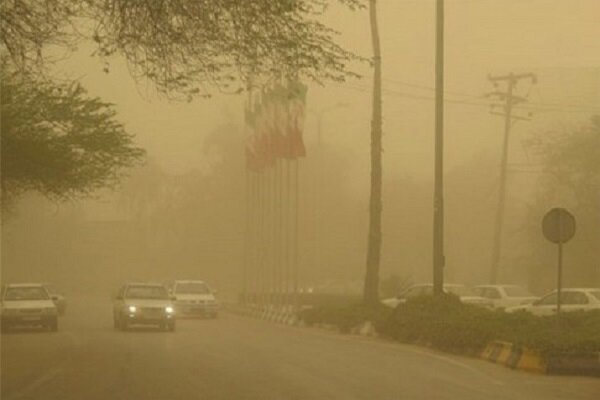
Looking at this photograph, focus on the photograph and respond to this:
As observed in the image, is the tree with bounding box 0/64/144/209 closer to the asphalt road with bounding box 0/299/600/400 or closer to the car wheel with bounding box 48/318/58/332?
the asphalt road with bounding box 0/299/600/400

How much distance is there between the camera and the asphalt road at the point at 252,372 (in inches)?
817

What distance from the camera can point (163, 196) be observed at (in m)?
113

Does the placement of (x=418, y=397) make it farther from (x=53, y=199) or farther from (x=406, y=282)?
(x=406, y=282)

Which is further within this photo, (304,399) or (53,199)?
(53,199)

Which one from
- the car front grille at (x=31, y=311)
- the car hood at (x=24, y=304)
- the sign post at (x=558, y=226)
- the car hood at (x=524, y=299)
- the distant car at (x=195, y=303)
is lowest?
the distant car at (x=195, y=303)

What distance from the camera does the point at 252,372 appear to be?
25031 millimetres

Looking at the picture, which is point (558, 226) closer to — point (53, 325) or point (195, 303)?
point (53, 325)

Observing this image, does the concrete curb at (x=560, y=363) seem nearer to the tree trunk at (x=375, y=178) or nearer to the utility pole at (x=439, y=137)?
the utility pole at (x=439, y=137)

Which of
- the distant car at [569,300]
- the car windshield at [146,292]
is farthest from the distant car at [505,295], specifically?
the car windshield at [146,292]

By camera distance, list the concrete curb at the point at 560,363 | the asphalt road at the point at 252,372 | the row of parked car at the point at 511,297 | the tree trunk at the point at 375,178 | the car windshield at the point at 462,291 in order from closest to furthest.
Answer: the asphalt road at the point at 252,372
the concrete curb at the point at 560,363
the row of parked car at the point at 511,297
the tree trunk at the point at 375,178
the car windshield at the point at 462,291

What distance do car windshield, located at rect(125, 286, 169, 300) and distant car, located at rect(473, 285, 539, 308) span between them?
13073mm

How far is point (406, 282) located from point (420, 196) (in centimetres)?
2672

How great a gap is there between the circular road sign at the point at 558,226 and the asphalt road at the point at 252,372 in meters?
3.04

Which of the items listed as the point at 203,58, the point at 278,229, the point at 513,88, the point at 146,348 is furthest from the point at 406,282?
the point at 203,58
